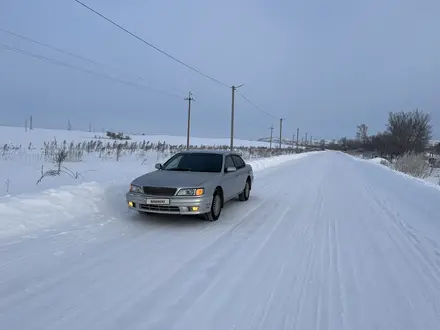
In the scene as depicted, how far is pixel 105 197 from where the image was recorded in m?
8.62

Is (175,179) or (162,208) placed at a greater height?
(175,179)

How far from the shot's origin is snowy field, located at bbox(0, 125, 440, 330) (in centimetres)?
342

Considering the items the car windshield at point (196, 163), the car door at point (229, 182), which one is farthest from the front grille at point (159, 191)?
the car door at point (229, 182)

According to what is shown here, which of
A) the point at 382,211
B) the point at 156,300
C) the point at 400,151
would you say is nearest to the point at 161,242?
the point at 156,300

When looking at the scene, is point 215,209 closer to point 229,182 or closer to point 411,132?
point 229,182

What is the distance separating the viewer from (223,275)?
4473mm

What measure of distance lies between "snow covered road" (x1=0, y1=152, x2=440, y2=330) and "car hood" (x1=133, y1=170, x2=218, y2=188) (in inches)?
33.2

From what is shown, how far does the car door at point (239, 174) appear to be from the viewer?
951 cm

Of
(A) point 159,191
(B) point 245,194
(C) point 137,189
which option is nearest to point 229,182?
(B) point 245,194

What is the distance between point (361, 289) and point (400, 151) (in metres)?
56.6

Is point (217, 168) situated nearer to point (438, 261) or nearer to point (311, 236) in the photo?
point (311, 236)

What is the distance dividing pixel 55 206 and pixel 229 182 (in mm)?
4114

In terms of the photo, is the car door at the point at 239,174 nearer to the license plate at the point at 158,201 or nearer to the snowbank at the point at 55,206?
the license plate at the point at 158,201

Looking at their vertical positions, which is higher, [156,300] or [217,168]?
[217,168]
